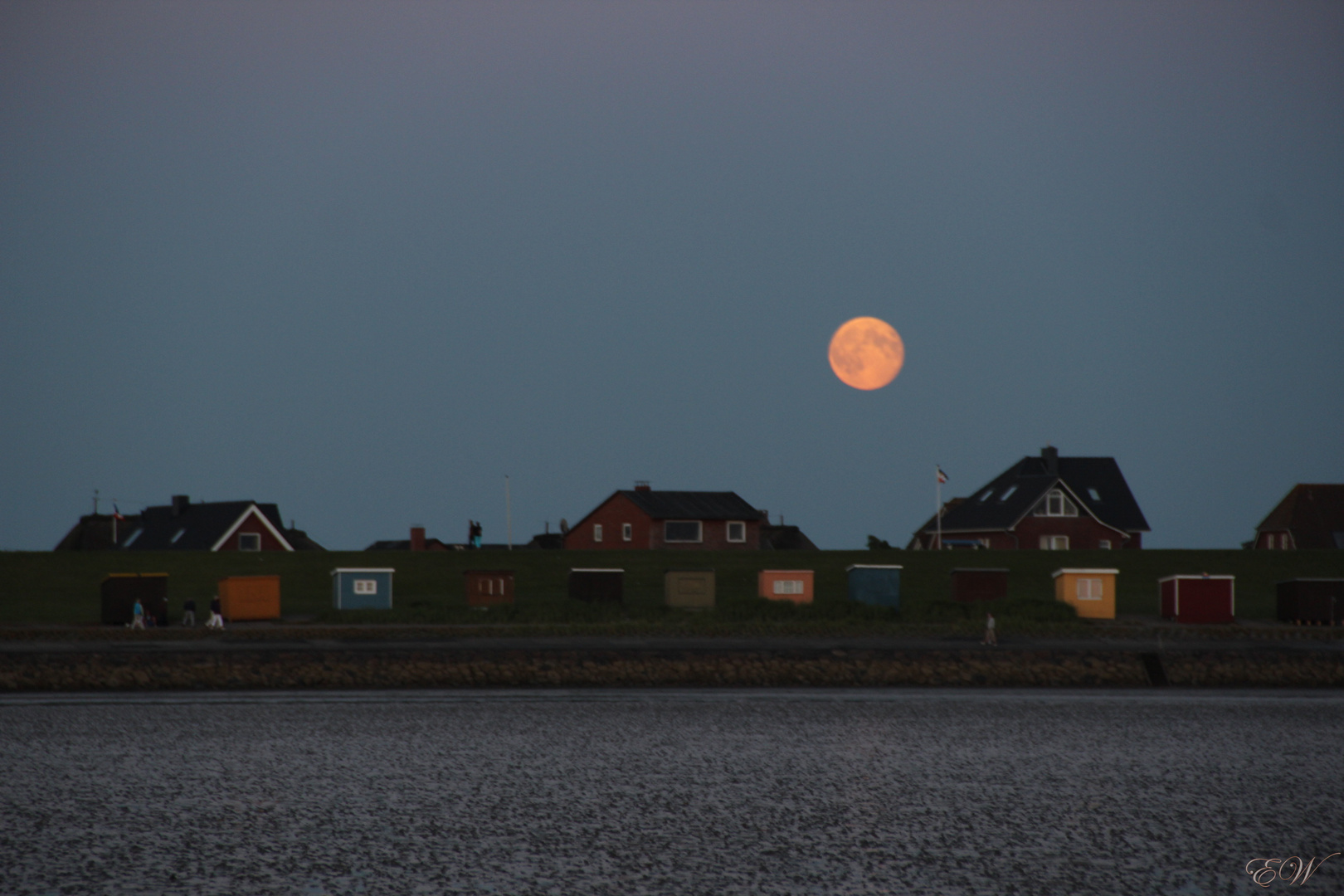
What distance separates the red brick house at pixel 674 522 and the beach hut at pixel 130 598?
37095 millimetres

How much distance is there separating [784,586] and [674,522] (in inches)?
1242

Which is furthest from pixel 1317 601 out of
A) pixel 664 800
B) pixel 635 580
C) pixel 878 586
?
pixel 664 800

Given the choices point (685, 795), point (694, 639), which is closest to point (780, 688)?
point (694, 639)

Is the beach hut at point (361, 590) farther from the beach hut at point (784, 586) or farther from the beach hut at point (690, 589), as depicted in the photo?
the beach hut at point (784, 586)

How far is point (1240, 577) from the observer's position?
186 ft

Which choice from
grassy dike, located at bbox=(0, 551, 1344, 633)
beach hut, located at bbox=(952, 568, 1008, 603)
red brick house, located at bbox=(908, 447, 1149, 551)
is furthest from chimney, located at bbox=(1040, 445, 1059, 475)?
beach hut, located at bbox=(952, 568, 1008, 603)

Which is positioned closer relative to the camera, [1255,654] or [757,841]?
[757,841]

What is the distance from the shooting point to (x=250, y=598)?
137 feet

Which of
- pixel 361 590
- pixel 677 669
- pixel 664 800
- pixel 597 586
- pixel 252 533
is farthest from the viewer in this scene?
pixel 252 533

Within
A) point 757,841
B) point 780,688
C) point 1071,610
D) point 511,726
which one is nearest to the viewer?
point 757,841

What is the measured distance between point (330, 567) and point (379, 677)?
3772 centimetres

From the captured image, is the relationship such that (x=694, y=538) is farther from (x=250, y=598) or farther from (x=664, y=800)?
(x=664, y=800)

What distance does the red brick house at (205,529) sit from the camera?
71938 millimetres

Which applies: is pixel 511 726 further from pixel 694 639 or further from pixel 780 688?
pixel 694 639
